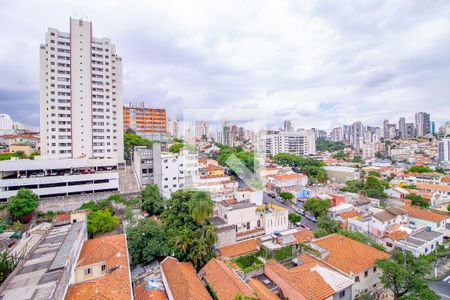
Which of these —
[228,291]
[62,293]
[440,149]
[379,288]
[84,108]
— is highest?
[84,108]

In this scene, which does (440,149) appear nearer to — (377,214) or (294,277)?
(377,214)

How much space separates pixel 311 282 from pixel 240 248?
416cm

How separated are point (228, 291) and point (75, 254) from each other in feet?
19.5

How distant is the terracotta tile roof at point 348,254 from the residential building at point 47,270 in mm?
9622

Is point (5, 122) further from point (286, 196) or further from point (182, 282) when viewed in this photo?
point (182, 282)

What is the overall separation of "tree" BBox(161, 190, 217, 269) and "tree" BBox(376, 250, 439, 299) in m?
6.60

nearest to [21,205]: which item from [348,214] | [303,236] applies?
[303,236]

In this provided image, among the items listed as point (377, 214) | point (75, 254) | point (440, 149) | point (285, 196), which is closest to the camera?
point (75, 254)

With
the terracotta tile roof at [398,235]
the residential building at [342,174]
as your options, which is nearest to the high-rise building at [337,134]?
the residential building at [342,174]

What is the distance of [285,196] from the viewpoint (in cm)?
2211

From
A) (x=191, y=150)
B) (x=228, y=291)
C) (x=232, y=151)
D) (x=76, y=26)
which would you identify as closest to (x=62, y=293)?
(x=228, y=291)

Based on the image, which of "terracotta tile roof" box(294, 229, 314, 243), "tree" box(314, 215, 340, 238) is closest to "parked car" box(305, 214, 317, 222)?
"tree" box(314, 215, 340, 238)

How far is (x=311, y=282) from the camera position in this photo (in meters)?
7.69

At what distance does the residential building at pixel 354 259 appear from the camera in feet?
29.5
